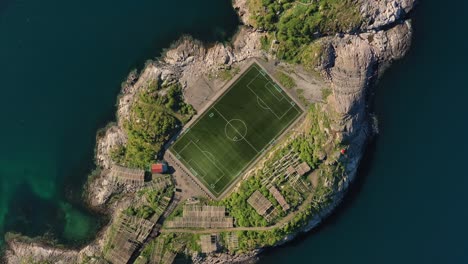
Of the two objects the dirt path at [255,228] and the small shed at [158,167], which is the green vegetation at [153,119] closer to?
the small shed at [158,167]

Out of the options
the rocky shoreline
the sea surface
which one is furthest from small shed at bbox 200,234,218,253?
the sea surface

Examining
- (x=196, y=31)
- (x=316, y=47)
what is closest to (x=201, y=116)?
(x=196, y=31)

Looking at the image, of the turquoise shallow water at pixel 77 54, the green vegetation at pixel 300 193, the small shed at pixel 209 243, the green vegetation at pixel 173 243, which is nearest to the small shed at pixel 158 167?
the green vegetation at pixel 173 243

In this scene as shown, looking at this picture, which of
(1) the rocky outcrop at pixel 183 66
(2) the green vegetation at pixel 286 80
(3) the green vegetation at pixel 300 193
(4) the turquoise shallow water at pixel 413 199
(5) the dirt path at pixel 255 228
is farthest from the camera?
(4) the turquoise shallow water at pixel 413 199

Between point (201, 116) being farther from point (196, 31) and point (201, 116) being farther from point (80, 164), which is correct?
point (80, 164)

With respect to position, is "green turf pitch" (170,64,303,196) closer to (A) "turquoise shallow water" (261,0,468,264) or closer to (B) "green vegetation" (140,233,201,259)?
(B) "green vegetation" (140,233,201,259)

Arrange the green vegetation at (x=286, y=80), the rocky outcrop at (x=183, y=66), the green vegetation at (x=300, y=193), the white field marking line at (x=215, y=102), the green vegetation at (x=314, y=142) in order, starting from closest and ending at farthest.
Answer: the green vegetation at (x=314, y=142) < the green vegetation at (x=300, y=193) < the green vegetation at (x=286, y=80) < the white field marking line at (x=215, y=102) < the rocky outcrop at (x=183, y=66)
